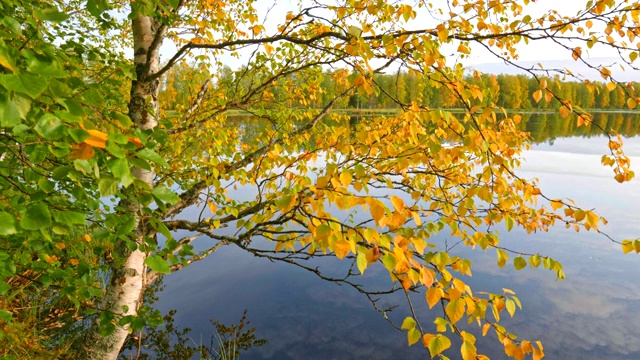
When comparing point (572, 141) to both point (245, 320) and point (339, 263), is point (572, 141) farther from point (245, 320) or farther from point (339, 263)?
point (245, 320)

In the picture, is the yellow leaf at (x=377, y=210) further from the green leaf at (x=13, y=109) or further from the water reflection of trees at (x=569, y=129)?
the water reflection of trees at (x=569, y=129)

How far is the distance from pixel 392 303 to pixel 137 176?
8294 millimetres

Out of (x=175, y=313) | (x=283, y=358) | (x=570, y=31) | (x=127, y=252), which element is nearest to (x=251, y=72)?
(x=127, y=252)

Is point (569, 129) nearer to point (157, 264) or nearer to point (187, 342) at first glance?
point (187, 342)

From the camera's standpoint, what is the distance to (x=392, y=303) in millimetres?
10766

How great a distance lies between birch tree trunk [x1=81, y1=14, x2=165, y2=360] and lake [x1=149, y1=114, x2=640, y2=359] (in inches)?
151

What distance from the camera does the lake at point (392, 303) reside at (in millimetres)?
8992

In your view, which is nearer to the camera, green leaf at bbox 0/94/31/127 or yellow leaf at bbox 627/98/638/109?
green leaf at bbox 0/94/31/127

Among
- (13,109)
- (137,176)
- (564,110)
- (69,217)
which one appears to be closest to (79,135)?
(13,109)

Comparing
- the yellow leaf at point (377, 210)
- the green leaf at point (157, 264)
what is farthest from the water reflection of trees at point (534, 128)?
the green leaf at point (157, 264)

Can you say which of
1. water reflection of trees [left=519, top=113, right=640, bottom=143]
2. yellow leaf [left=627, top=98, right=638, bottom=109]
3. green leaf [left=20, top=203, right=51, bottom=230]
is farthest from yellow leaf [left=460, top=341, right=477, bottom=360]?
water reflection of trees [left=519, top=113, right=640, bottom=143]

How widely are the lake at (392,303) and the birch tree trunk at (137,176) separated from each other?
382 cm

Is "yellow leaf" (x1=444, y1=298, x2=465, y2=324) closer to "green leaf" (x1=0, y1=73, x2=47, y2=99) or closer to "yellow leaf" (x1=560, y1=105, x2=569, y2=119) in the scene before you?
"yellow leaf" (x1=560, y1=105, x2=569, y2=119)

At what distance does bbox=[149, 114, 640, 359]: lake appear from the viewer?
899 centimetres
